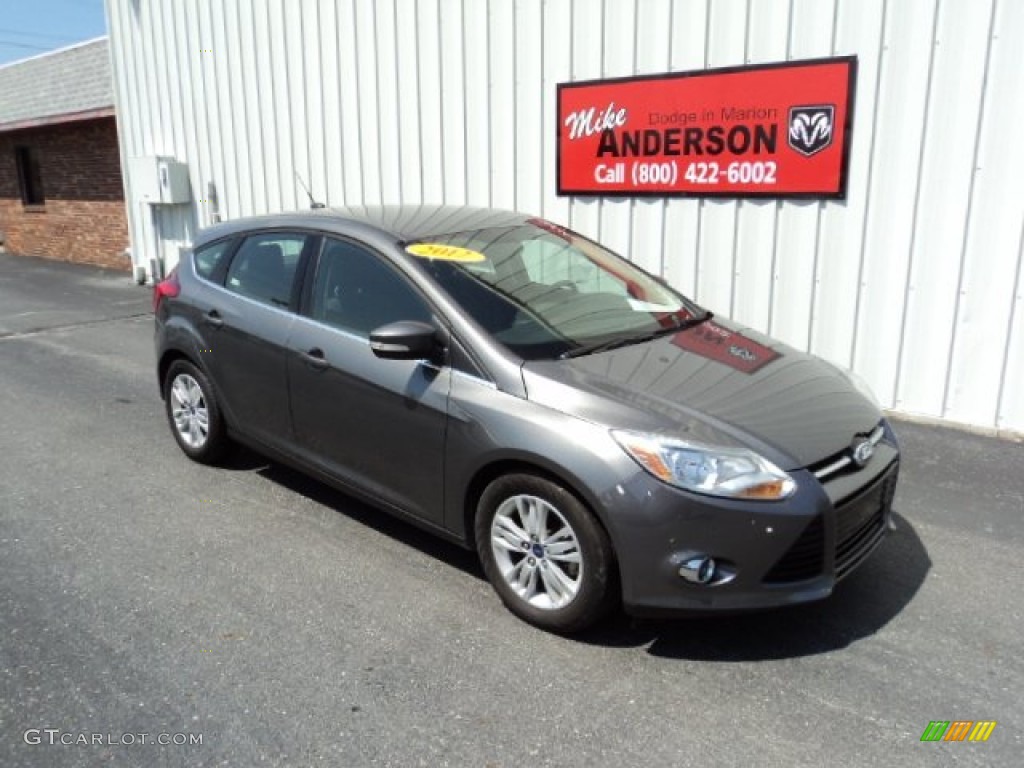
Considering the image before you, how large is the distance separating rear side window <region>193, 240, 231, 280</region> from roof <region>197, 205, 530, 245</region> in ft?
0.57

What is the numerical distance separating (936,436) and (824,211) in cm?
176

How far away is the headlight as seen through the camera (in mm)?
2982

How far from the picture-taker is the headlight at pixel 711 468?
2982mm

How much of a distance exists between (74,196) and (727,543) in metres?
16.7

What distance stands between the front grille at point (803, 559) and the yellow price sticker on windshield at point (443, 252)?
1918 millimetres

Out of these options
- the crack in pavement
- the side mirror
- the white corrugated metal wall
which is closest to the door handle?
the side mirror

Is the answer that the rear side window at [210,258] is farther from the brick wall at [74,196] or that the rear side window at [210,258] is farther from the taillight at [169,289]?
the brick wall at [74,196]

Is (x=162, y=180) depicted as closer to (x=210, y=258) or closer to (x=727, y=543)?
(x=210, y=258)

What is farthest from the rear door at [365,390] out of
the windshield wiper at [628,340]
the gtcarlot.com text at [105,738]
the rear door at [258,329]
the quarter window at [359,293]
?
the gtcarlot.com text at [105,738]

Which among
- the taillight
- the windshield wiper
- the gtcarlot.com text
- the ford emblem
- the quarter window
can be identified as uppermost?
the quarter window

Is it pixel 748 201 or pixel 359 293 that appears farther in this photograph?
pixel 748 201

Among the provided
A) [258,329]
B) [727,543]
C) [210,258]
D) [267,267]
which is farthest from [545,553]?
[210,258]

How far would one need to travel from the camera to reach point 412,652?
3256 mm

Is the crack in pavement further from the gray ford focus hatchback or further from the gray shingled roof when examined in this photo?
the gray ford focus hatchback
